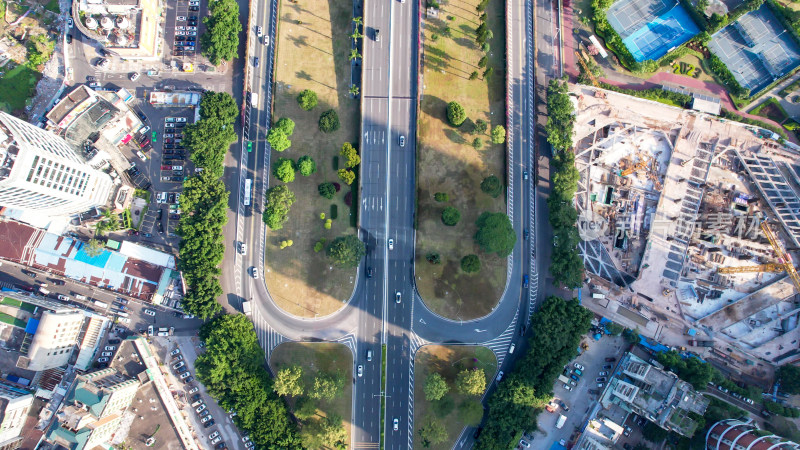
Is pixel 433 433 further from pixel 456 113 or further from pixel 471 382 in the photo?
pixel 456 113

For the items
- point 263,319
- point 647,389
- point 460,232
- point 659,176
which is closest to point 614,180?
point 659,176

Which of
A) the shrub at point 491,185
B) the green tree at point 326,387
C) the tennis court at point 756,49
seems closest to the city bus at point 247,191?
the green tree at point 326,387

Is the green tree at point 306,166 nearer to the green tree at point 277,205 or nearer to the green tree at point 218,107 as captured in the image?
the green tree at point 277,205

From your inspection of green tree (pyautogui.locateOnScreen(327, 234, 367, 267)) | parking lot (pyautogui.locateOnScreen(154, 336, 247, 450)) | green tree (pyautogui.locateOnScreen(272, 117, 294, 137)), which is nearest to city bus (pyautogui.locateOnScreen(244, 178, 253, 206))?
green tree (pyautogui.locateOnScreen(272, 117, 294, 137))

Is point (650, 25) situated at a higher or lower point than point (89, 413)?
higher

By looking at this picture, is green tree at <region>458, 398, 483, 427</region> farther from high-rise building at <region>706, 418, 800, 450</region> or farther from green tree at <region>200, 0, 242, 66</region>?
green tree at <region>200, 0, 242, 66</region>

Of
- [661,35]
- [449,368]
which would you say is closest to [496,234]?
[449,368]
